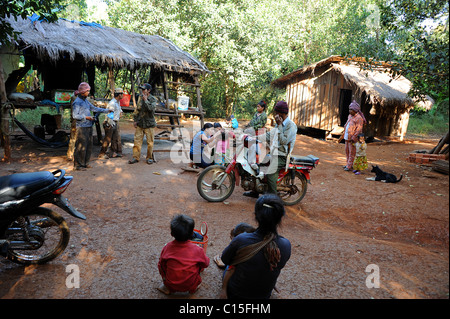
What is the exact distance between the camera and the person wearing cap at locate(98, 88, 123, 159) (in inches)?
335

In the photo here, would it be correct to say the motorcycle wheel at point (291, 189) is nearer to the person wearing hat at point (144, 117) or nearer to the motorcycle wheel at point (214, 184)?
the motorcycle wheel at point (214, 184)

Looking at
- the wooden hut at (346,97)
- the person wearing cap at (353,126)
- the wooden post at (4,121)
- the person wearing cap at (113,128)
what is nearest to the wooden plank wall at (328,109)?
the wooden hut at (346,97)

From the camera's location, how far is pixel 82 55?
896cm

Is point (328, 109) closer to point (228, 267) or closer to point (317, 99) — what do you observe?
point (317, 99)

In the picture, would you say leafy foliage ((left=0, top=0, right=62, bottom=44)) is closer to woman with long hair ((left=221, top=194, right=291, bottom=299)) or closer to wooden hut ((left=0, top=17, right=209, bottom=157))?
wooden hut ((left=0, top=17, right=209, bottom=157))

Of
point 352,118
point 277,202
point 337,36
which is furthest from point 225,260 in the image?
point 337,36

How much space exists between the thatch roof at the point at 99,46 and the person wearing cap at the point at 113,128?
167 cm

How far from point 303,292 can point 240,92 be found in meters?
18.7

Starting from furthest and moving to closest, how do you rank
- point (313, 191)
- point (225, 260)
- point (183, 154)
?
point (183, 154)
point (313, 191)
point (225, 260)

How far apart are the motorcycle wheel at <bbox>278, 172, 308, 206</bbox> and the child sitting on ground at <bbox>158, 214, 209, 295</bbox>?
3.21 metres

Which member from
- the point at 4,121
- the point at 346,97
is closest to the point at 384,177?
the point at 4,121
